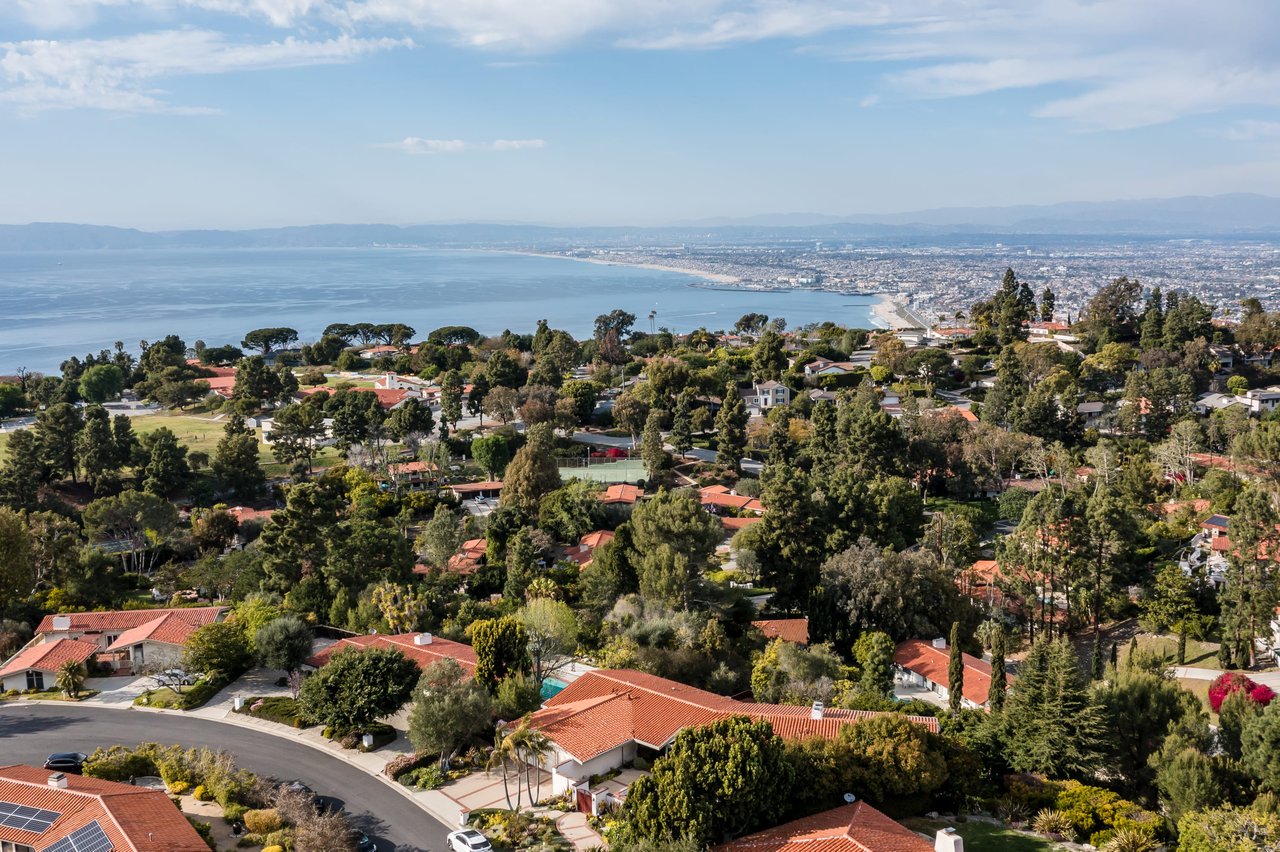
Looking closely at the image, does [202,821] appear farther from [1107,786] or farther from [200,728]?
[1107,786]

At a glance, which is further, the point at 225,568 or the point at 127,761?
the point at 225,568

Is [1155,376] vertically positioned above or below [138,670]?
above

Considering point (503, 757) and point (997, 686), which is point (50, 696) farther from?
point (997, 686)

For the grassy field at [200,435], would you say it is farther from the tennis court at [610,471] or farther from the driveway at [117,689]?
the driveway at [117,689]

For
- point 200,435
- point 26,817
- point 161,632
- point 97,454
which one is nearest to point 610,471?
point 97,454

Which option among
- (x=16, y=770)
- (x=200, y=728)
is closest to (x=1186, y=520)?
(x=200, y=728)

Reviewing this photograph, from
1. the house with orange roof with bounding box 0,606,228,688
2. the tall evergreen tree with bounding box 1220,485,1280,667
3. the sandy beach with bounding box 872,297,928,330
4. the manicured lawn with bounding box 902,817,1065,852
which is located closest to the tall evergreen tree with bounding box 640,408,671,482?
the house with orange roof with bounding box 0,606,228,688

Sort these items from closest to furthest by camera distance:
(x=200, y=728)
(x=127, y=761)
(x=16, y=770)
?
(x=16, y=770)
(x=127, y=761)
(x=200, y=728)
